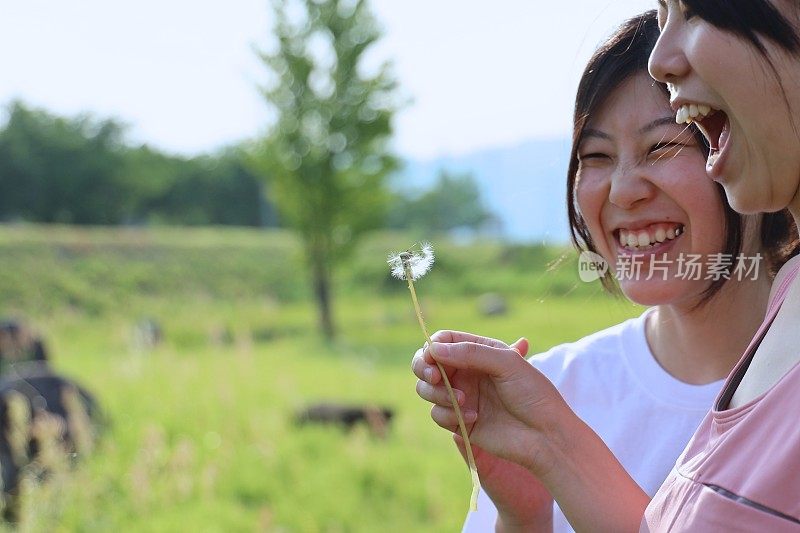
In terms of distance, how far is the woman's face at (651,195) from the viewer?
56.6 inches

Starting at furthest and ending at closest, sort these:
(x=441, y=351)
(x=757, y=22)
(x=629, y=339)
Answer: (x=629, y=339) → (x=441, y=351) → (x=757, y=22)

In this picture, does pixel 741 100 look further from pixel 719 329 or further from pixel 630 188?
pixel 719 329

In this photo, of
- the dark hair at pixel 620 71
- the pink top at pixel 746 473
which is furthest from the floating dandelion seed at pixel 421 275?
the dark hair at pixel 620 71

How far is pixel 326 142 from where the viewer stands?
14.9 metres

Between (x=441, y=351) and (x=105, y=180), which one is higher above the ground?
(x=105, y=180)

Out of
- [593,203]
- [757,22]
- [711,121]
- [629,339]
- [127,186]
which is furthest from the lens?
[127,186]

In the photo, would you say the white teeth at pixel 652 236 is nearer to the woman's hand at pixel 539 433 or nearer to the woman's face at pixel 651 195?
the woman's face at pixel 651 195

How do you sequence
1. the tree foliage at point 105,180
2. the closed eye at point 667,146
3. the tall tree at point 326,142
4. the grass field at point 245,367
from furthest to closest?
the tree foliage at point 105,180, the tall tree at point 326,142, the grass field at point 245,367, the closed eye at point 667,146

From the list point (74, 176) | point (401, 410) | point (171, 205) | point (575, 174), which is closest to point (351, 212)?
point (401, 410)

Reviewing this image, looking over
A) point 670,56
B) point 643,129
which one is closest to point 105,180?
point 643,129

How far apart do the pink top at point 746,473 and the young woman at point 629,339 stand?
0.24 meters

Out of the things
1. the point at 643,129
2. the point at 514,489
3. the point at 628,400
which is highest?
the point at 643,129

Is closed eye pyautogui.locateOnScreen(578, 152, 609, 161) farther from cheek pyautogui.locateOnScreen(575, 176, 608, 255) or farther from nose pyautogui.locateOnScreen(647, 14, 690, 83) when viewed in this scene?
nose pyautogui.locateOnScreen(647, 14, 690, 83)

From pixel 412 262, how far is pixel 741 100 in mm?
542
